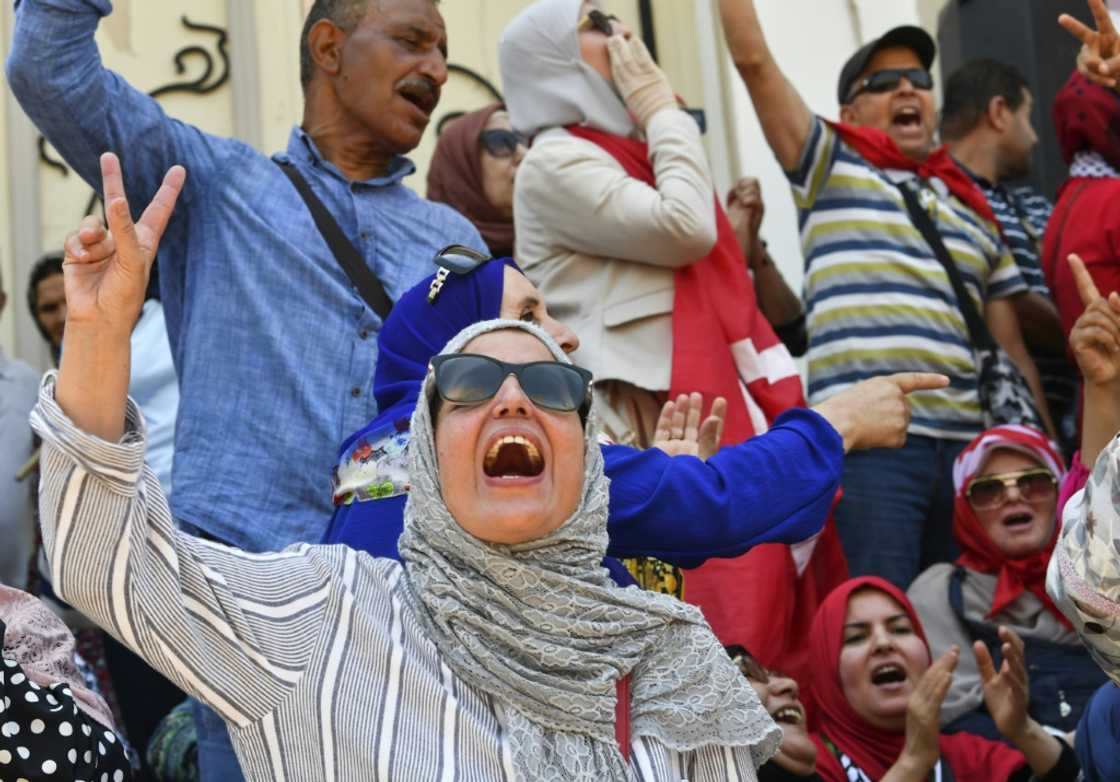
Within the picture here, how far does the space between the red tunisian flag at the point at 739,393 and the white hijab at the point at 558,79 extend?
0.18 feet

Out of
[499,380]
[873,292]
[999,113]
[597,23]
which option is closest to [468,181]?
Answer: [597,23]

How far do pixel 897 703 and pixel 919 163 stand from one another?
1843 millimetres

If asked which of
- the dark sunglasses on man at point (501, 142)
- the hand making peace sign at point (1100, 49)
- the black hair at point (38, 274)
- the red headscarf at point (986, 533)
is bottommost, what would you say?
the red headscarf at point (986, 533)

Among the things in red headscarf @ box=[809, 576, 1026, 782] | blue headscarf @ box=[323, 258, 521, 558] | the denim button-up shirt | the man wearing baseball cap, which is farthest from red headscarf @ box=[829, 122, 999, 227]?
blue headscarf @ box=[323, 258, 521, 558]

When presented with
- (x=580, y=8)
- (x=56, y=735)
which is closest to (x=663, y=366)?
(x=580, y=8)

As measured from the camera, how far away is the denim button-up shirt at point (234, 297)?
3854mm

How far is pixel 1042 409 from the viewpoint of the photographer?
20.0 ft

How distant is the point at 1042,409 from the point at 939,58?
254cm

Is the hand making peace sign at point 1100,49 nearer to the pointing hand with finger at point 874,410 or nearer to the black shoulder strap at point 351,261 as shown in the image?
the pointing hand with finger at point 874,410

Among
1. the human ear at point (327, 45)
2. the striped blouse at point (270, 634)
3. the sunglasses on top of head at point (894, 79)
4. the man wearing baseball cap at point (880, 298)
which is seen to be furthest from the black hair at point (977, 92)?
the striped blouse at point (270, 634)

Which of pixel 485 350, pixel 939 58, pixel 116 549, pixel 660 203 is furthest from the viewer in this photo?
pixel 939 58

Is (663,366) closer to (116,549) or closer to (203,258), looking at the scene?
(203,258)

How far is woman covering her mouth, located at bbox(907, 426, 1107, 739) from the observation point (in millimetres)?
5203

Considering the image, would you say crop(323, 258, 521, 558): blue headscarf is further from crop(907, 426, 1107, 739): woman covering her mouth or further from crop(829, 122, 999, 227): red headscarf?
crop(829, 122, 999, 227): red headscarf
